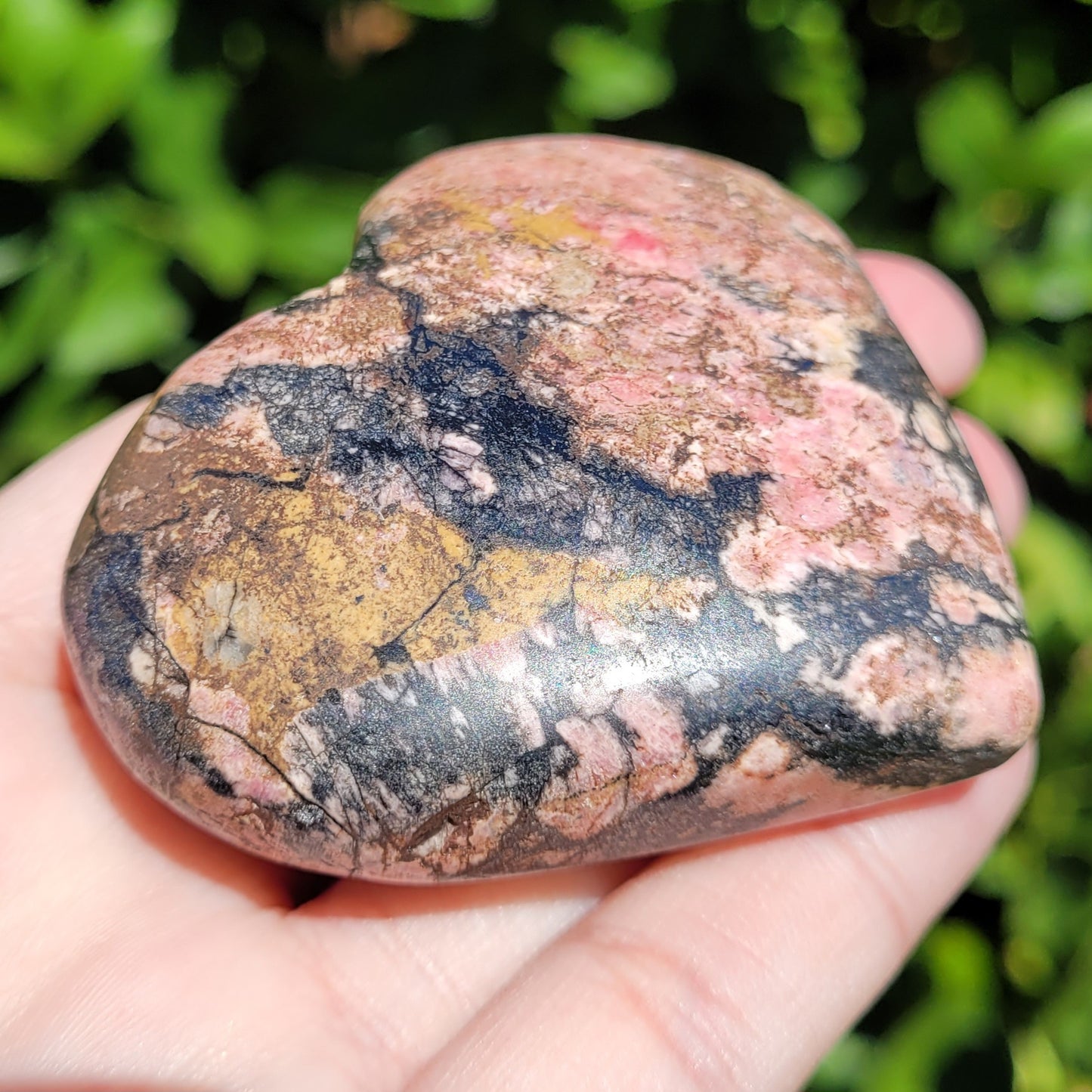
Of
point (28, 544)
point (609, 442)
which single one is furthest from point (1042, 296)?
point (28, 544)

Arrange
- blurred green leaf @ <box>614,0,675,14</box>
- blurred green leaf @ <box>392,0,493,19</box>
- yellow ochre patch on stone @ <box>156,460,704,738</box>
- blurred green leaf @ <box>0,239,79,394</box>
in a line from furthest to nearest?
blurred green leaf @ <box>0,239,79,394</box> → blurred green leaf @ <box>614,0,675,14</box> → blurred green leaf @ <box>392,0,493,19</box> → yellow ochre patch on stone @ <box>156,460,704,738</box>

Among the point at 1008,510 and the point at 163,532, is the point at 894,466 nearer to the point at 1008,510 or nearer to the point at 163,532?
the point at 1008,510

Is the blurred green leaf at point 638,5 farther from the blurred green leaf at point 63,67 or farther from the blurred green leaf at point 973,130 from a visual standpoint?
the blurred green leaf at point 63,67

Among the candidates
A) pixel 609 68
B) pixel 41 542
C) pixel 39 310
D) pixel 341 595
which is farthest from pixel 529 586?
pixel 39 310

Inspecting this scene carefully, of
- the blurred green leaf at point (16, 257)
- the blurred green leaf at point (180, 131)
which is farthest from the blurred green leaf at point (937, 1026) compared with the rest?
the blurred green leaf at point (16, 257)

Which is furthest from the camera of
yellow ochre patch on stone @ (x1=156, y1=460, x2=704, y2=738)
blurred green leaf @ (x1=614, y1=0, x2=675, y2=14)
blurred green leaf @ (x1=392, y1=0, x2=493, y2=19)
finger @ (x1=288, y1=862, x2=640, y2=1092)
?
blurred green leaf @ (x1=614, y1=0, x2=675, y2=14)

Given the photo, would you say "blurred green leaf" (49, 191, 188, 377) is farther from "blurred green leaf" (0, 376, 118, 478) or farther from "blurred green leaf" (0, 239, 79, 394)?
"blurred green leaf" (0, 376, 118, 478)

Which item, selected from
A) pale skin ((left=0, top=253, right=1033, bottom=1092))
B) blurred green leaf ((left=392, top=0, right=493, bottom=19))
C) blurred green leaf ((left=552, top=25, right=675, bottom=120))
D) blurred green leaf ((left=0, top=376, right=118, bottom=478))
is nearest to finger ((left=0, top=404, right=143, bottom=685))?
pale skin ((left=0, top=253, right=1033, bottom=1092))
